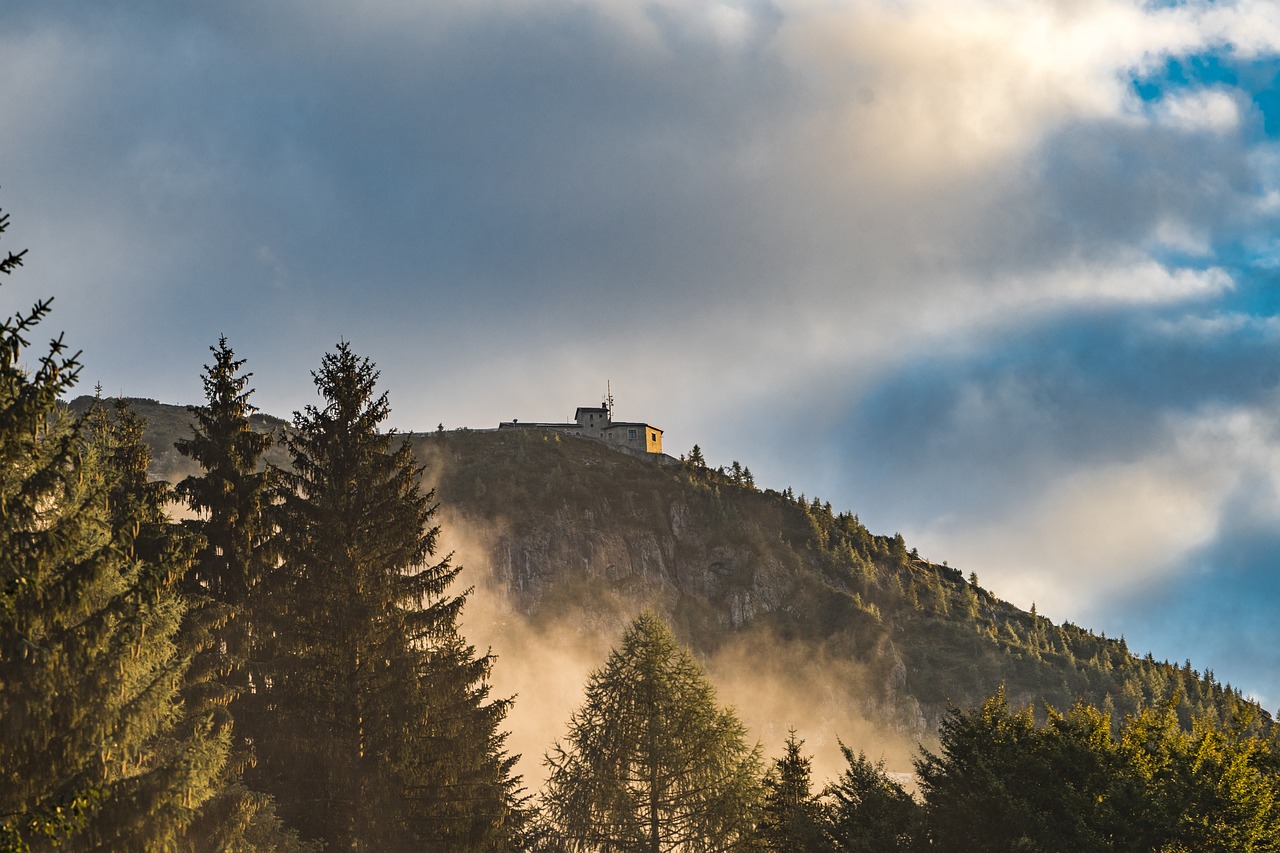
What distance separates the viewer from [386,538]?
32.8m

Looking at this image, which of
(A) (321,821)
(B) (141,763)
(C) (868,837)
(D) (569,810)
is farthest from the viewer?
(D) (569,810)

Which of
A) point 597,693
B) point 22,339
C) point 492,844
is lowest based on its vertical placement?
point 492,844

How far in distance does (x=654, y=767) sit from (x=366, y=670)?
9642 mm

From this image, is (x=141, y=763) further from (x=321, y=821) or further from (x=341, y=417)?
(x=341, y=417)

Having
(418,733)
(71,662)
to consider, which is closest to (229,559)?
Result: (418,733)

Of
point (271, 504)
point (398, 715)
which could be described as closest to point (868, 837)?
point (398, 715)

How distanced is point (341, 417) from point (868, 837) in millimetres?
19922

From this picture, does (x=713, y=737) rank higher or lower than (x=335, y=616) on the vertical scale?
lower

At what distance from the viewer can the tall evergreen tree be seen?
30.9 meters

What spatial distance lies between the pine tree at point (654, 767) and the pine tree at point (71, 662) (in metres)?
16.6

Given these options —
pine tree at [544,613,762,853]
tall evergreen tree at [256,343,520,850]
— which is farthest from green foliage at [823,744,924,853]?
tall evergreen tree at [256,343,520,850]

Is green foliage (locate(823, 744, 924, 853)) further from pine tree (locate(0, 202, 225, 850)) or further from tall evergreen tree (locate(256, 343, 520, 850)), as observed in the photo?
pine tree (locate(0, 202, 225, 850))

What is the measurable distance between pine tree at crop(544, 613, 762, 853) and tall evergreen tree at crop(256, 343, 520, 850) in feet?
8.77

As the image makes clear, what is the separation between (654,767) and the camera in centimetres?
3519
